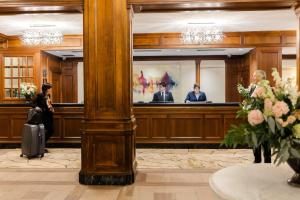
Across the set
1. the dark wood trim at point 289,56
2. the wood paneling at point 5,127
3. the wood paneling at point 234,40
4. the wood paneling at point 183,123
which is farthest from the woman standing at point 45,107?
the dark wood trim at point 289,56

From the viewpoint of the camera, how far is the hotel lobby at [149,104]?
7.84 feet

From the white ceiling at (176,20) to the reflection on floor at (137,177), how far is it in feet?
9.96

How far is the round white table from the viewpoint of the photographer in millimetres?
2107

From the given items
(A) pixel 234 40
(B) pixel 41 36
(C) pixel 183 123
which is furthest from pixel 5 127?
(A) pixel 234 40

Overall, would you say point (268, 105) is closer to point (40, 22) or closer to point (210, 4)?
point (210, 4)

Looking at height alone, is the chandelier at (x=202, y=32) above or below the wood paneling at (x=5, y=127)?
above

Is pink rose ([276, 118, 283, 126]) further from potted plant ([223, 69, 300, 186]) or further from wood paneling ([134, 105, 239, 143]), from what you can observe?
wood paneling ([134, 105, 239, 143])

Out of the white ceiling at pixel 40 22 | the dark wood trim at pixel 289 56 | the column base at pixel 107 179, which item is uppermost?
the white ceiling at pixel 40 22

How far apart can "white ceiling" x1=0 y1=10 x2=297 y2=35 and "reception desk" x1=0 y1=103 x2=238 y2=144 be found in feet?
6.55

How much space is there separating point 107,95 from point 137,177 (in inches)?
56.3

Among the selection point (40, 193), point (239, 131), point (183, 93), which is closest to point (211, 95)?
point (183, 93)

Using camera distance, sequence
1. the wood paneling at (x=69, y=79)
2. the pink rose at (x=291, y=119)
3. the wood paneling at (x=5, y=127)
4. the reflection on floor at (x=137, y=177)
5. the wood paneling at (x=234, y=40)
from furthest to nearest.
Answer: the wood paneling at (x=69, y=79)
the wood paneling at (x=234, y=40)
the wood paneling at (x=5, y=127)
the reflection on floor at (x=137, y=177)
the pink rose at (x=291, y=119)

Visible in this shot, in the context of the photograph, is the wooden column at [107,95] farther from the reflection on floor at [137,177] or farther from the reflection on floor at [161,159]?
the reflection on floor at [161,159]

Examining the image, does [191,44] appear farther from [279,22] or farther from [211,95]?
[211,95]
